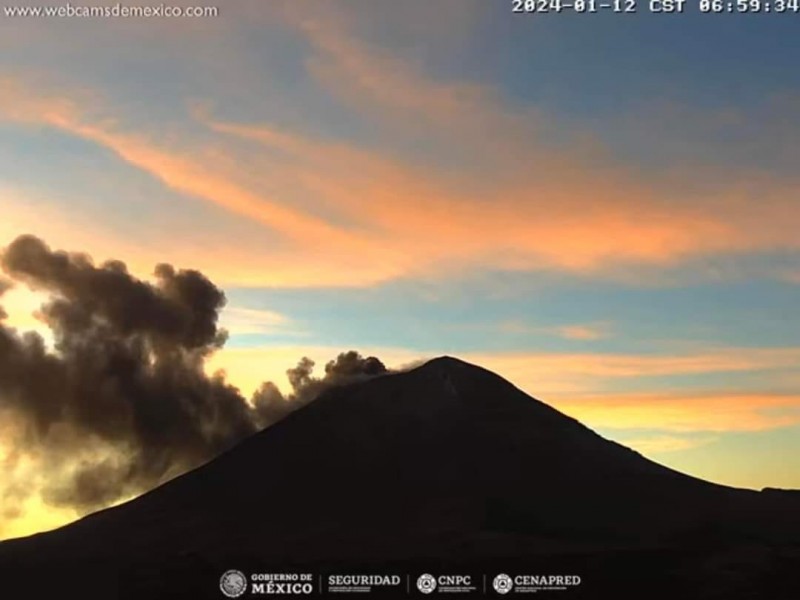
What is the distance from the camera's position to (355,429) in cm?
14675

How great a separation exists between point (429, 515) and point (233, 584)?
261 feet

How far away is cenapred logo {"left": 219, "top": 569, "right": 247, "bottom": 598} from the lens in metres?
44.2

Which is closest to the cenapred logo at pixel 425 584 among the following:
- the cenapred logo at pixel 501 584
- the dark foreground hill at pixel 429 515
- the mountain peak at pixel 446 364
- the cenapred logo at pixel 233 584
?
the cenapred logo at pixel 501 584

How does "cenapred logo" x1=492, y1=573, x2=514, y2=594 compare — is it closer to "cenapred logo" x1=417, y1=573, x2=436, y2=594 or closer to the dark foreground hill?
"cenapred logo" x1=417, y1=573, x2=436, y2=594

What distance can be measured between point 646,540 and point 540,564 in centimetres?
1296

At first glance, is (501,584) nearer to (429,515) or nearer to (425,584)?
(425,584)

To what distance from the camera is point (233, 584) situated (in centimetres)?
4444

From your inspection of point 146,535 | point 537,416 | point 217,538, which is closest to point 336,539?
point 217,538

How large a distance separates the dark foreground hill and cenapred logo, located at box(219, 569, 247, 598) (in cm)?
3563

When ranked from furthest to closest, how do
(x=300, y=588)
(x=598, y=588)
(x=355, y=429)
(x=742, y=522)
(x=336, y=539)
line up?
(x=355, y=429), (x=742, y=522), (x=336, y=539), (x=598, y=588), (x=300, y=588)

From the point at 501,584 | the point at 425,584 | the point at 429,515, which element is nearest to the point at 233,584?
the point at 425,584

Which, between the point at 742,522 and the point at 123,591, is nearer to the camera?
the point at 123,591

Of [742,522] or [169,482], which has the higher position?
[169,482]

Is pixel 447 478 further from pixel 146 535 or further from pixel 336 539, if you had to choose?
pixel 146 535
